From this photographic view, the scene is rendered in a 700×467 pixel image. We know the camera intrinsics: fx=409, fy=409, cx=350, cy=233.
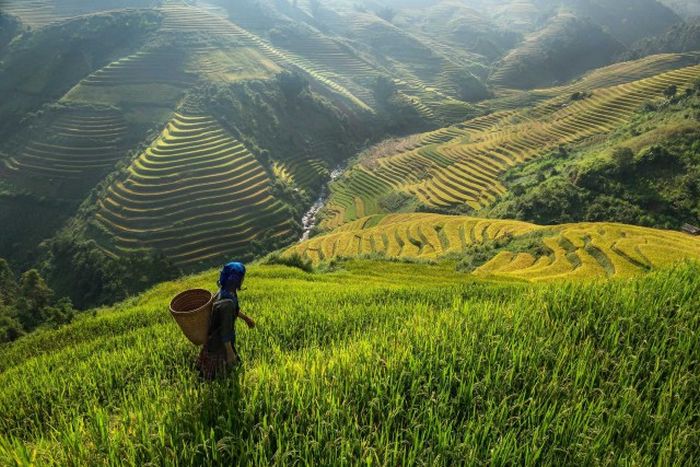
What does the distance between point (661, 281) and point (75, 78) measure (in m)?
119

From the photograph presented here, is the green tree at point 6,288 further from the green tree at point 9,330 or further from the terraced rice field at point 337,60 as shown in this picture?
the terraced rice field at point 337,60

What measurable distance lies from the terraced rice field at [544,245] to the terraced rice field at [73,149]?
148 ft

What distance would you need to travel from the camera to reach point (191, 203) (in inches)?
2520

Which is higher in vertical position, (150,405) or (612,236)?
(150,405)

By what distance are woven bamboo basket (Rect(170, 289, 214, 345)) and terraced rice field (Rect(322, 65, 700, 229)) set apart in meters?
62.9

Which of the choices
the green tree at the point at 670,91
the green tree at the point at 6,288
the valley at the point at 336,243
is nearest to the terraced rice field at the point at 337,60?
the valley at the point at 336,243

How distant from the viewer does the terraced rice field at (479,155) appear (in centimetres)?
7188

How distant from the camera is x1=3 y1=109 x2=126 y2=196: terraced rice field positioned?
70.5 m

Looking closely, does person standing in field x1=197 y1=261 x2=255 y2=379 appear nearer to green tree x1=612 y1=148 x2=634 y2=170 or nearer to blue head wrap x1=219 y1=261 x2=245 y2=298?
blue head wrap x1=219 y1=261 x2=245 y2=298

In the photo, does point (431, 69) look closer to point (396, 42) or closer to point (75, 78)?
point (396, 42)

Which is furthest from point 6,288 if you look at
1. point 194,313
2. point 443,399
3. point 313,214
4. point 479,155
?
point 479,155

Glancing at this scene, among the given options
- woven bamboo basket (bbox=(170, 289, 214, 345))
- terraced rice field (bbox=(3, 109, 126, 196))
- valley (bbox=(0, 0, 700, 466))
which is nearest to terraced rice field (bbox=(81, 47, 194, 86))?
valley (bbox=(0, 0, 700, 466))

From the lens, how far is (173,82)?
9219 cm

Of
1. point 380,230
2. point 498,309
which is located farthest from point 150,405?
point 380,230
